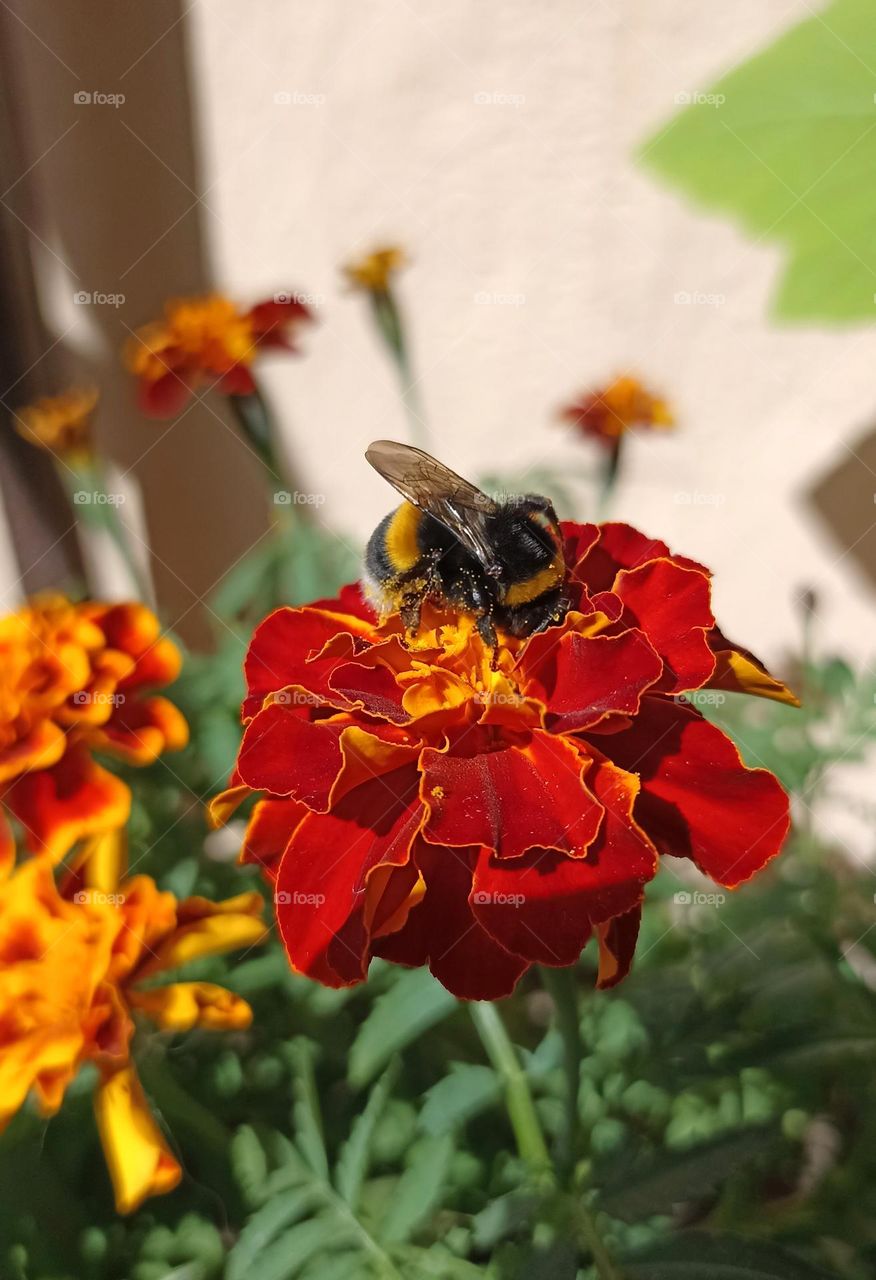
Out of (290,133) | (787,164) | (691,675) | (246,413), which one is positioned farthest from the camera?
(290,133)

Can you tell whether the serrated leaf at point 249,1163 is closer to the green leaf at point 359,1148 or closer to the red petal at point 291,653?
the green leaf at point 359,1148

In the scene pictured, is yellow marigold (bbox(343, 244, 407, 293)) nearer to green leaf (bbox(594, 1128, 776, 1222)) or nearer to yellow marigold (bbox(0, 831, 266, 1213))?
yellow marigold (bbox(0, 831, 266, 1213))

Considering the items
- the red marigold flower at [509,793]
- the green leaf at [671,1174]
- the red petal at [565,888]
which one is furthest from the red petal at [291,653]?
the green leaf at [671,1174]

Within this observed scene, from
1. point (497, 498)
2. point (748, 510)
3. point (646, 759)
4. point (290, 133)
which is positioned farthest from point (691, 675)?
point (290, 133)

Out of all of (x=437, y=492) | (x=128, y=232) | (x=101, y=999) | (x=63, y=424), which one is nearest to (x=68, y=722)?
(x=101, y=999)

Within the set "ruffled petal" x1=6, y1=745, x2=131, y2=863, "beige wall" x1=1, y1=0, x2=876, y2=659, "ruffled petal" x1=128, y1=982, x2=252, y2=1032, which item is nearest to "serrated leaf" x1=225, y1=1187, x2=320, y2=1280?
"ruffled petal" x1=128, y1=982, x2=252, y2=1032

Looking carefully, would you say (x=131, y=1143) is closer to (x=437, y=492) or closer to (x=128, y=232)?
(x=437, y=492)

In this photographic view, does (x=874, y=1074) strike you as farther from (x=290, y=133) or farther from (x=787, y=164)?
(x=290, y=133)
